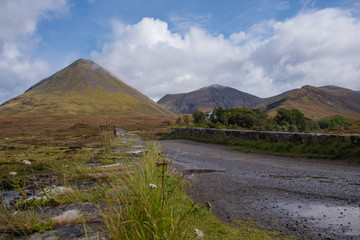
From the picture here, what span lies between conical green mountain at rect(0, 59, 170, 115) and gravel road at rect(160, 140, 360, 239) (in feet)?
224

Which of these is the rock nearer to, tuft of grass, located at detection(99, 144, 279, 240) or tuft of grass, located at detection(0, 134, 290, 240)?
tuft of grass, located at detection(0, 134, 290, 240)

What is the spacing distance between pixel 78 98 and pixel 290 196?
131 meters

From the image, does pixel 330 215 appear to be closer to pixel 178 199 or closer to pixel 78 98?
pixel 178 199

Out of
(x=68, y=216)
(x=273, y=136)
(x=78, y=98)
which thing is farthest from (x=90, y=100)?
(x=68, y=216)

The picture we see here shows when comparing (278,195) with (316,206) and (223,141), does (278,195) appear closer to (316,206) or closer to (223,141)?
(316,206)

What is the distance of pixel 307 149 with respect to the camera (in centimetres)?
934

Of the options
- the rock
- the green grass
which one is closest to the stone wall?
the green grass

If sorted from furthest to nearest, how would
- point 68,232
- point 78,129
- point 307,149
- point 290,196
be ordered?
1. point 78,129
2. point 307,149
3. point 290,196
4. point 68,232

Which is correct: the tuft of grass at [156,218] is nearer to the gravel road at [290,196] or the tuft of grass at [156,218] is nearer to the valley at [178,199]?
the valley at [178,199]

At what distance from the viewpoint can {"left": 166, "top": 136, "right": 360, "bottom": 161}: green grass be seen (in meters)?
8.07

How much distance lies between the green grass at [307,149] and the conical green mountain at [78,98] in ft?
210

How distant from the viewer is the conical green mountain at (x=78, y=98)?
99.6 m

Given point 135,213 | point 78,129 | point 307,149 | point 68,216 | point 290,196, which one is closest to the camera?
point 135,213

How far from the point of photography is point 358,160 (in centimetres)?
739
